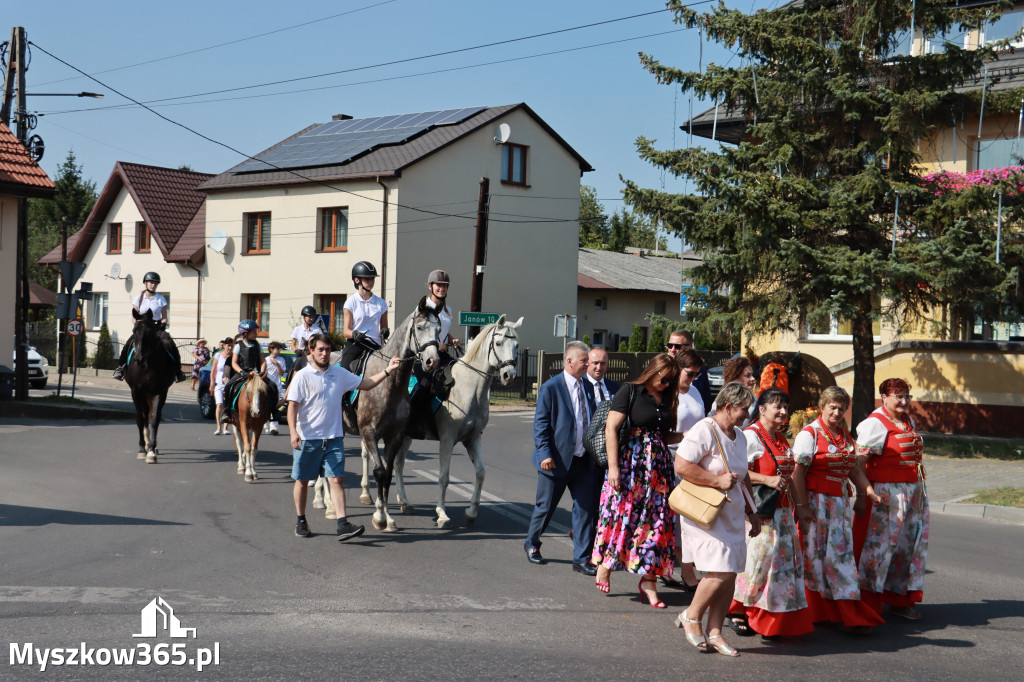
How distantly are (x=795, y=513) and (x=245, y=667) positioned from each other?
3.67m

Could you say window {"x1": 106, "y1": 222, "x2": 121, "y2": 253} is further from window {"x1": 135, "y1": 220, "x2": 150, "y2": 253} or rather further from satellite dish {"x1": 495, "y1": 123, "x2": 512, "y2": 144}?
satellite dish {"x1": 495, "y1": 123, "x2": 512, "y2": 144}

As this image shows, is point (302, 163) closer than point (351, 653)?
No

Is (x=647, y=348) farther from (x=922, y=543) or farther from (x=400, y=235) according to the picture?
(x=922, y=543)

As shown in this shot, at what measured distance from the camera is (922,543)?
22.8ft

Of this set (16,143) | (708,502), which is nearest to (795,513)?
(708,502)

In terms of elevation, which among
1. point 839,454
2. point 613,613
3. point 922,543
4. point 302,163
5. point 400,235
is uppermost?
A: point 302,163

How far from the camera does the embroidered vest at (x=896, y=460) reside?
276 inches

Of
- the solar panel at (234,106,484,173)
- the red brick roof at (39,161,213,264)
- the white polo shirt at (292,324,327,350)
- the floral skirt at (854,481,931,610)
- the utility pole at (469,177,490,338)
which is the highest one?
the solar panel at (234,106,484,173)

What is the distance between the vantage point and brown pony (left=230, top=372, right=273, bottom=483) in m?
12.7

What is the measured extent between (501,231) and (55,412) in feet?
69.2

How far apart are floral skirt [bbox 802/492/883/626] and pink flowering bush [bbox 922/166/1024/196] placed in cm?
1147

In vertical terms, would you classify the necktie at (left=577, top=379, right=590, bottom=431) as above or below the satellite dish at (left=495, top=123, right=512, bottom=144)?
below

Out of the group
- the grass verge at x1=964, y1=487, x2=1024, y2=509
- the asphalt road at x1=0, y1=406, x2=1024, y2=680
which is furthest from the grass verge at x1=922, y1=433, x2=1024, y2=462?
the asphalt road at x1=0, y1=406, x2=1024, y2=680

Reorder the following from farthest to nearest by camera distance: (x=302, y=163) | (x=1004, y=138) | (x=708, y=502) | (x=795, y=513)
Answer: (x=302, y=163), (x=1004, y=138), (x=795, y=513), (x=708, y=502)
